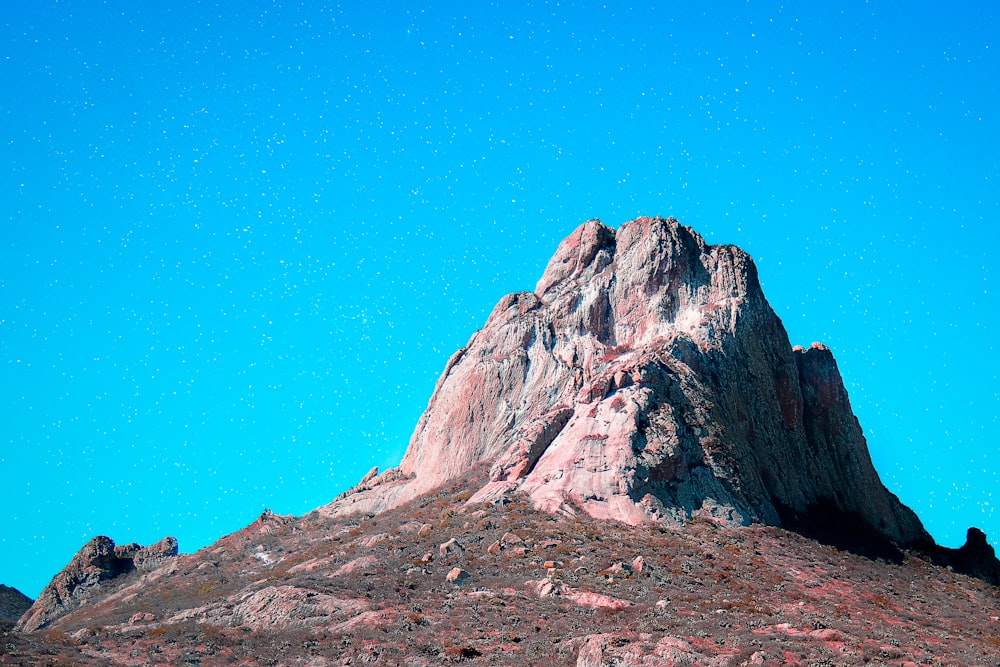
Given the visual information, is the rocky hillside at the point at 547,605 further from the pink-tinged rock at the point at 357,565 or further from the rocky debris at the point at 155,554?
the rocky debris at the point at 155,554

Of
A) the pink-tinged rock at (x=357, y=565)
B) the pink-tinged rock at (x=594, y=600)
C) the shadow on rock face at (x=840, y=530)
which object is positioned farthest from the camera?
the shadow on rock face at (x=840, y=530)

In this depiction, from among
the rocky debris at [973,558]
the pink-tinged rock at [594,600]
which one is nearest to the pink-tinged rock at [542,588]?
the pink-tinged rock at [594,600]

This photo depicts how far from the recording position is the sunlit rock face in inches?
2734

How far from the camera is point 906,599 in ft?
204

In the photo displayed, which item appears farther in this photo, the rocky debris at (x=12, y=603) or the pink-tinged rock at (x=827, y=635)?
the rocky debris at (x=12, y=603)

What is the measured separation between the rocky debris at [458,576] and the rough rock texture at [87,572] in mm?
45608

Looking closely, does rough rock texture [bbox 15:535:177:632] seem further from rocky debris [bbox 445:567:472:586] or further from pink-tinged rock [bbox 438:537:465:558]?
rocky debris [bbox 445:567:472:586]

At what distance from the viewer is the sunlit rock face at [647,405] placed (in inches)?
2734

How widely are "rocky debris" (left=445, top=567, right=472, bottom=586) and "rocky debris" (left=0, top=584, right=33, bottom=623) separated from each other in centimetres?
5887

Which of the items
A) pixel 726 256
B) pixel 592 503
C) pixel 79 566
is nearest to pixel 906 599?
pixel 592 503

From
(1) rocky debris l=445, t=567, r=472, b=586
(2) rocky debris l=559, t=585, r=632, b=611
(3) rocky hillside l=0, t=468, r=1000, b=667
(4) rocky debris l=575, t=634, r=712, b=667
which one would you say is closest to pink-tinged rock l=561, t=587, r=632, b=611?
(2) rocky debris l=559, t=585, r=632, b=611

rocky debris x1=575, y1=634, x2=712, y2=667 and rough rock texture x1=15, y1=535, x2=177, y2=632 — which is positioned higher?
rough rock texture x1=15, y1=535, x2=177, y2=632

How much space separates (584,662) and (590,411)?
3225 cm

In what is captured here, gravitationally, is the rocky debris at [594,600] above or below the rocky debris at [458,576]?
below
